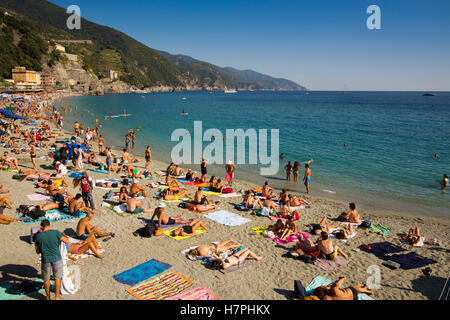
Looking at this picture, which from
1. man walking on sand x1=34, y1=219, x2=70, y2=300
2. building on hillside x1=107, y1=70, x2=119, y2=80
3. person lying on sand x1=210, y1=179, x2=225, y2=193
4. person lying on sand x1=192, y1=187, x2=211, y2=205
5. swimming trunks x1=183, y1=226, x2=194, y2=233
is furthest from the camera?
building on hillside x1=107, y1=70, x2=119, y2=80

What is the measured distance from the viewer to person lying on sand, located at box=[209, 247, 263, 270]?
7.36 m

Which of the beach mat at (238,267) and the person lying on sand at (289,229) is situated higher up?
the person lying on sand at (289,229)

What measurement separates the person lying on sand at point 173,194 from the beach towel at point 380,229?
7.46 m

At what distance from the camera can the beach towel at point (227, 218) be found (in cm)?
1054

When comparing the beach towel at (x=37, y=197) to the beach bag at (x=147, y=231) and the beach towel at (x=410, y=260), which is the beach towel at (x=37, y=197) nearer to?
the beach bag at (x=147, y=231)

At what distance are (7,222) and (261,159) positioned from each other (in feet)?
59.3

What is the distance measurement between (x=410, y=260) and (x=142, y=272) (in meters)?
7.66

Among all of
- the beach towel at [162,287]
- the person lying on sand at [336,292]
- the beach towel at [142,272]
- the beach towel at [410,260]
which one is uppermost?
the person lying on sand at [336,292]

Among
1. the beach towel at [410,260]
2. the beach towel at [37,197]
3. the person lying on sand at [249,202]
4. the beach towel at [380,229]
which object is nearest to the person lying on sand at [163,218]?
the person lying on sand at [249,202]

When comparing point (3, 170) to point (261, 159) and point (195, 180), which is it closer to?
point (195, 180)

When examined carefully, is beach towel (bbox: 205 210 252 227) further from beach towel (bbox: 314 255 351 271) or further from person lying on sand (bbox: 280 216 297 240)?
beach towel (bbox: 314 255 351 271)

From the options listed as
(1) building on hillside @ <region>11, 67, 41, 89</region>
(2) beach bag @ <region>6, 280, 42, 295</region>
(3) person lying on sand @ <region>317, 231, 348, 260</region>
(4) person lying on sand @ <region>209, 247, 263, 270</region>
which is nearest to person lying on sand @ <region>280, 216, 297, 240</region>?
(3) person lying on sand @ <region>317, 231, 348, 260</region>

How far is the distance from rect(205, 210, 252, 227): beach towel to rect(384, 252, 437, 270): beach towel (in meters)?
4.86

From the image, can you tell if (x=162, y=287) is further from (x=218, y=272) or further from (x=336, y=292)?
(x=336, y=292)
